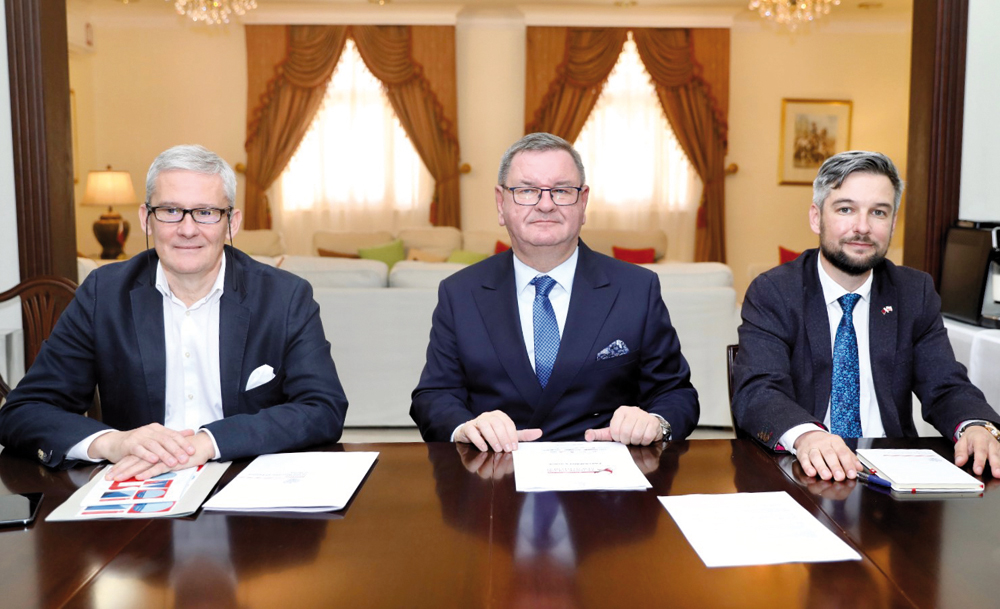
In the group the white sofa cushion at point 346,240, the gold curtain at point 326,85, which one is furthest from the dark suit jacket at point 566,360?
the gold curtain at point 326,85

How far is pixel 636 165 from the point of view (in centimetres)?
845

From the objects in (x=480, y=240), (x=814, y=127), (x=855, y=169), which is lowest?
(x=480, y=240)

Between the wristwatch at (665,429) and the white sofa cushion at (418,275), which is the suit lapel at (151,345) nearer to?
the wristwatch at (665,429)

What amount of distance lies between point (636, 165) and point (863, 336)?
264 inches

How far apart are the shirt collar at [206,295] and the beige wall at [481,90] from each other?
6633 mm

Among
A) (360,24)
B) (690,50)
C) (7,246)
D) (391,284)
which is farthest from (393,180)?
(7,246)

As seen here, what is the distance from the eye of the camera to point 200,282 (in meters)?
1.88

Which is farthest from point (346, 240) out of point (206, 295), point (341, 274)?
point (206, 295)

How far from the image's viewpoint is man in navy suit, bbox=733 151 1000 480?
1.84 metres

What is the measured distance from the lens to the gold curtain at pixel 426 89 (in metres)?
8.11

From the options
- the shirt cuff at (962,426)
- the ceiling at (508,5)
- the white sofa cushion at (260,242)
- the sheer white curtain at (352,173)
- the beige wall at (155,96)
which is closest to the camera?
the shirt cuff at (962,426)

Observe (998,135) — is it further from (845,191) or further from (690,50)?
(690,50)

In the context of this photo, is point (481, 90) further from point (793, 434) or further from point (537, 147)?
point (793, 434)

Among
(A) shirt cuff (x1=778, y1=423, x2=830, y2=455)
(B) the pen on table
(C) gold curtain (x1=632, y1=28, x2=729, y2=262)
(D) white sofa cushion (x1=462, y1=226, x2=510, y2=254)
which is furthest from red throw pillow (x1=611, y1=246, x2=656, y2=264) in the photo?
(B) the pen on table
